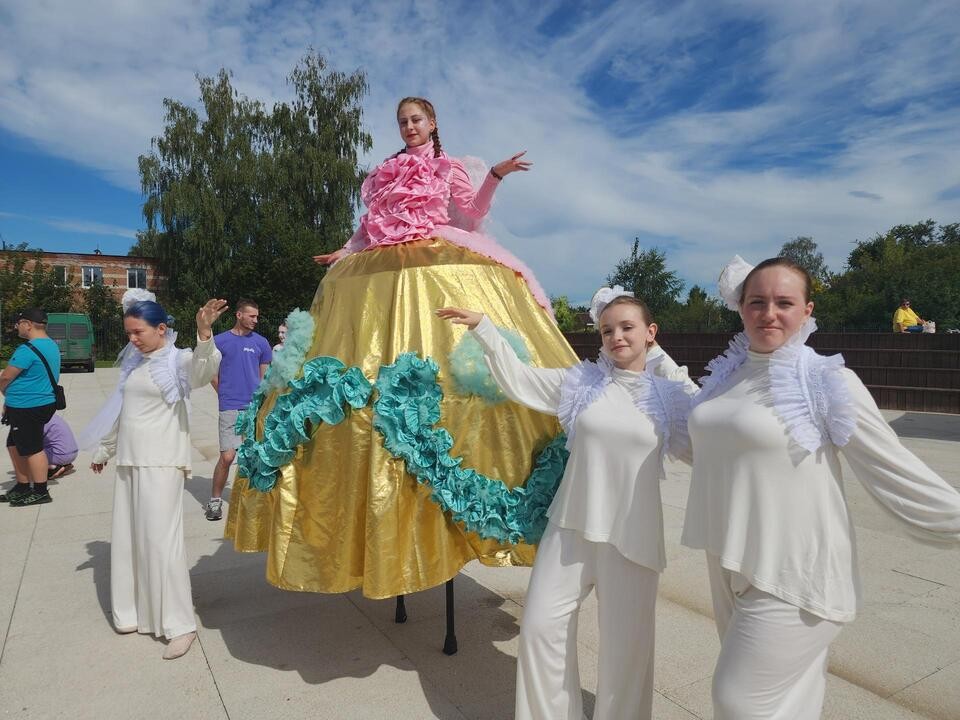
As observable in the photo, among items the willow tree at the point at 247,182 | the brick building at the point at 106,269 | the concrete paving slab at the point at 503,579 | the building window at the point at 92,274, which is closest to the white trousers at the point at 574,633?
the concrete paving slab at the point at 503,579

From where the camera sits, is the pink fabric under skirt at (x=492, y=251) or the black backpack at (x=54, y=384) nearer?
the pink fabric under skirt at (x=492, y=251)

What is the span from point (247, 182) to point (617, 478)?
2968 centimetres

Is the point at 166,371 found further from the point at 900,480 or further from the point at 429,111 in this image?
the point at 900,480

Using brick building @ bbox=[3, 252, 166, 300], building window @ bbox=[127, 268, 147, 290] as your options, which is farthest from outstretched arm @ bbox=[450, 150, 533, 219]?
building window @ bbox=[127, 268, 147, 290]

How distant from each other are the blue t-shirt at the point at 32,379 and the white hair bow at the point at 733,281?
21.4 ft

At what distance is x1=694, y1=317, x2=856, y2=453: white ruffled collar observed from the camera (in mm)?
1874

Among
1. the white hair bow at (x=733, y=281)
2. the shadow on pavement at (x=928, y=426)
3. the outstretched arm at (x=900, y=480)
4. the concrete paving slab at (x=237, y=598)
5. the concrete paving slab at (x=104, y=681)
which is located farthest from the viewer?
the shadow on pavement at (x=928, y=426)

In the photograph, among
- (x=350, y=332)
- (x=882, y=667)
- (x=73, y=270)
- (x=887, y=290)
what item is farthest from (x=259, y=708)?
(x=73, y=270)

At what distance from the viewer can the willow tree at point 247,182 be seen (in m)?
28.1

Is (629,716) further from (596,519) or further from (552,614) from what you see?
(596,519)

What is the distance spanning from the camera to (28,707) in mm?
2992

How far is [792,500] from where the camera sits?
Result: 192 cm

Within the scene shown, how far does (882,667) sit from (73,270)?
46391 mm

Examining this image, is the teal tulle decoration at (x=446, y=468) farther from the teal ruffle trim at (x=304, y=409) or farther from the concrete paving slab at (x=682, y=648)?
the concrete paving slab at (x=682, y=648)
